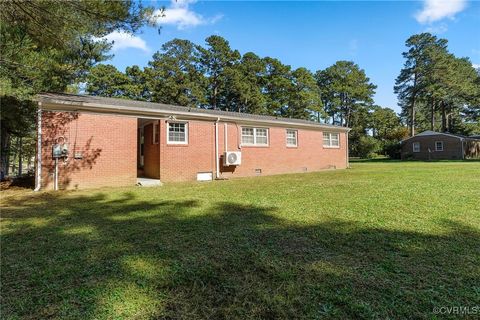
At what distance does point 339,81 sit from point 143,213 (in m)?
41.9

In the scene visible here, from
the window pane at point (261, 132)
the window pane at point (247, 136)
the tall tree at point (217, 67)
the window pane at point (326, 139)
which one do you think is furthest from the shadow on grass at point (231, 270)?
the tall tree at point (217, 67)

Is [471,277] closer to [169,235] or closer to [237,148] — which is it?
→ [169,235]

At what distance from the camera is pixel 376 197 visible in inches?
247

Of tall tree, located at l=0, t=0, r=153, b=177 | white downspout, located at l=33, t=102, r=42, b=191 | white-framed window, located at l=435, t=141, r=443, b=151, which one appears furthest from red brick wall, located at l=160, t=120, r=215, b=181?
white-framed window, located at l=435, t=141, r=443, b=151

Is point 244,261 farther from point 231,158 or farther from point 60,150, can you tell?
point 231,158

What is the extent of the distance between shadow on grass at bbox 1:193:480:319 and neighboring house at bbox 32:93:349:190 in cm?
491

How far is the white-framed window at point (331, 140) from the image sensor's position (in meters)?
17.3

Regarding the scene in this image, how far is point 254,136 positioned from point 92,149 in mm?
7227

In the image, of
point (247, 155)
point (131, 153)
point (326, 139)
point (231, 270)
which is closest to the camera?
point (231, 270)

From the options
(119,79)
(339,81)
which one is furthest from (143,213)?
(339,81)

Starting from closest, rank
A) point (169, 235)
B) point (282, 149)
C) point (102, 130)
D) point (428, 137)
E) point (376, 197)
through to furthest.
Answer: point (169, 235) < point (376, 197) < point (102, 130) < point (282, 149) < point (428, 137)

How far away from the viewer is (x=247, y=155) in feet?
43.6

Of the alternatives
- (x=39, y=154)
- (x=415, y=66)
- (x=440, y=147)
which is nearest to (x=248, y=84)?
(x=440, y=147)

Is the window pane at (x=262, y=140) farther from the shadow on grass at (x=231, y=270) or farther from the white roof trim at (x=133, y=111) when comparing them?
the shadow on grass at (x=231, y=270)
